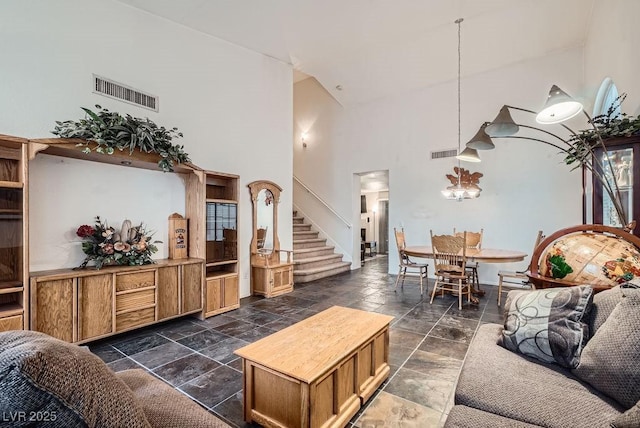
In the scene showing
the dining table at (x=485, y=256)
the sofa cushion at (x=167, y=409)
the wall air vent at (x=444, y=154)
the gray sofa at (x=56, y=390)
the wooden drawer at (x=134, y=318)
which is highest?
the wall air vent at (x=444, y=154)

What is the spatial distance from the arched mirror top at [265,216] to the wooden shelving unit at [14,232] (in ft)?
8.93

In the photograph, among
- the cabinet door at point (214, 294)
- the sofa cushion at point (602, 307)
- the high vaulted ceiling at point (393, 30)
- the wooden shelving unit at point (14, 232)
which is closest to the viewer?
the sofa cushion at point (602, 307)

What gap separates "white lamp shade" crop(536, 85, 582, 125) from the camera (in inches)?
78.5

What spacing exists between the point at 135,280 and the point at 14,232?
1063 millimetres

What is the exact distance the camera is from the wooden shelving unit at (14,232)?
2.42 metres

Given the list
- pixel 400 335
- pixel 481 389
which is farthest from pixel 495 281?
pixel 481 389

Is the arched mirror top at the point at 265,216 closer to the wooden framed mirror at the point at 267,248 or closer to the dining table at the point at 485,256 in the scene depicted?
the wooden framed mirror at the point at 267,248

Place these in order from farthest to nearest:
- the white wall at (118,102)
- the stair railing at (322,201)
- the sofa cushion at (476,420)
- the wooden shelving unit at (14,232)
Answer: the stair railing at (322,201), the white wall at (118,102), the wooden shelving unit at (14,232), the sofa cushion at (476,420)

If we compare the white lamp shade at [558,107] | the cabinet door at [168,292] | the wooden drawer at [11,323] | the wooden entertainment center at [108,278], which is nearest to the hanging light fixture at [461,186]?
the white lamp shade at [558,107]

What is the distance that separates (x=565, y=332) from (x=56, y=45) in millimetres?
4890

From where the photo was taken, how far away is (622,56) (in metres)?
2.91

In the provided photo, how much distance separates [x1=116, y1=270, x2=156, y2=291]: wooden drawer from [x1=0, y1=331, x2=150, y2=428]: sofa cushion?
8.43 feet

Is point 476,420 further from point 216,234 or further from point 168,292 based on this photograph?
point 216,234

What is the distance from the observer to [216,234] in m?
4.14
